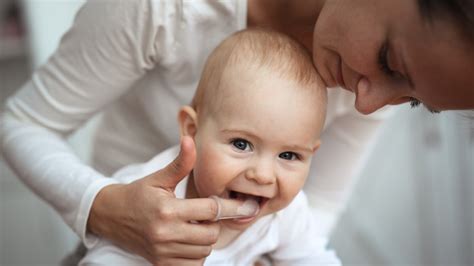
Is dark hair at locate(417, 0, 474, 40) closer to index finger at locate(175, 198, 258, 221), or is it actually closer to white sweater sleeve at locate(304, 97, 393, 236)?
index finger at locate(175, 198, 258, 221)

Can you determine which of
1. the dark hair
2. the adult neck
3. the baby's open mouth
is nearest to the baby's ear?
the baby's open mouth

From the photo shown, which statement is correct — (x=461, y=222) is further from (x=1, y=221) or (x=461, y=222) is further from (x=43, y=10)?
(x=1, y=221)

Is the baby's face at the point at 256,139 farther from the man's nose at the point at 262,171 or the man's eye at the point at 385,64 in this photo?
the man's eye at the point at 385,64

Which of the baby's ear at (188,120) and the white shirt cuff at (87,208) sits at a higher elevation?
the baby's ear at (188,120)

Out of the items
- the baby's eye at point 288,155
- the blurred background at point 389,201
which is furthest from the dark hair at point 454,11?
the blurred background at point 389,201

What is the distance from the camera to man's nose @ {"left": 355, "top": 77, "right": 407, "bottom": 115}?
32.9 inches

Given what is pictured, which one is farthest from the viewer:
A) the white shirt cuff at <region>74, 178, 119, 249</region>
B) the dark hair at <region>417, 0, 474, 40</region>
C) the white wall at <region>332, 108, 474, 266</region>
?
the white wall at <region>332, 108, 474, 266</region>

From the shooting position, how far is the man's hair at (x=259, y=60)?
2.89ft

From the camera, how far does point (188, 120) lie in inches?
36.3

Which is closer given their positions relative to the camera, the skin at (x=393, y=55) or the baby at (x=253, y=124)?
the skin at (x=393, y=55)

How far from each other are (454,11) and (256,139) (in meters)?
0.29

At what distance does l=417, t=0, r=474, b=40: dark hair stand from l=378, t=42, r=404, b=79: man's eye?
67 mm

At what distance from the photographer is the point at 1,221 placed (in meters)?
2.29

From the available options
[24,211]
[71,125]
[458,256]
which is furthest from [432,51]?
[24,211]
